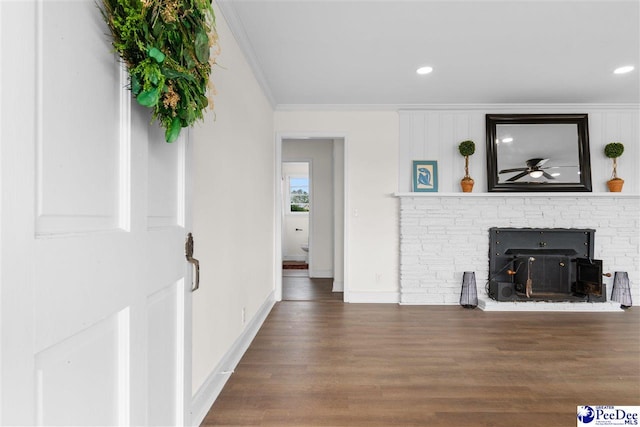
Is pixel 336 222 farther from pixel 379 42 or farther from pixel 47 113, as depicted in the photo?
pixel 47 113

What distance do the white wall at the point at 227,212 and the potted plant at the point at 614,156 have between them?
4.05 metres

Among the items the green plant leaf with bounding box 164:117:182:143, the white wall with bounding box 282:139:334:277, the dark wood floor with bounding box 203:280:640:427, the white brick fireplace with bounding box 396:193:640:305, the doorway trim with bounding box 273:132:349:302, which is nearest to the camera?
the green plant leaf with bounding box 164:117:182:143

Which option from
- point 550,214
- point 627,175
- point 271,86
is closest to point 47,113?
point 271,86

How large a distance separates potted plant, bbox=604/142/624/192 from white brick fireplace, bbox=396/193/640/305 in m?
0.12

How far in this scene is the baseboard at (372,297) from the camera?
456 cm

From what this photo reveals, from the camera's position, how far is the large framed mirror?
173 inches

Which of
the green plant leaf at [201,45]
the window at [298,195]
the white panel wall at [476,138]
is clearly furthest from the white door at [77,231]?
the window at [298,195]

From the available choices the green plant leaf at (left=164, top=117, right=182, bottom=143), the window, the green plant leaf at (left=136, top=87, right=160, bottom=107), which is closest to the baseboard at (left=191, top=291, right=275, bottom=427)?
the green plant leaf at (left=164, top=117, right=182, bottom=143)

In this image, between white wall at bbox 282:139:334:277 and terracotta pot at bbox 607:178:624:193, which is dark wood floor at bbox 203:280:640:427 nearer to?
terracotta pot at bbox 607:178:624:193

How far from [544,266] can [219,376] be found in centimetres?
387

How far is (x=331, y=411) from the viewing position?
201cm

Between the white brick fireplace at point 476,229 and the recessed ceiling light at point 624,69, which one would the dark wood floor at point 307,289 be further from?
the recessed ceiling light at point 624,69

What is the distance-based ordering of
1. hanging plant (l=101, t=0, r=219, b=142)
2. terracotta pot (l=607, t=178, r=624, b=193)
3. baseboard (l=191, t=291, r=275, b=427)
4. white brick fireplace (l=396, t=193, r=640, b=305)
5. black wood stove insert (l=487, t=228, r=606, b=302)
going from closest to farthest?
hanging plant (l=101, t=0, r=219, b=142) → baseboard (l=191, t=291, r=275, b=427) → black wood stove insert (l=487, t=228, r=606, b=302) → terracotta pot (l=607, t=178, r=624, b=193) → white brick fireplace (l=396, t=193, r=640, b=305)

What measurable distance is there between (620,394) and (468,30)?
8.49ft
